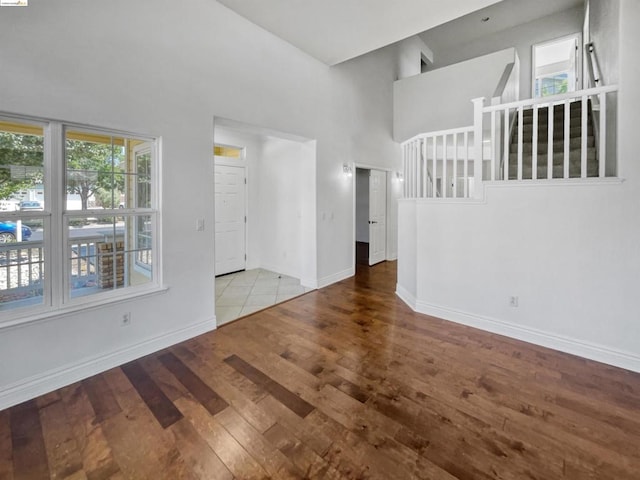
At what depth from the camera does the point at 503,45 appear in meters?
7.62

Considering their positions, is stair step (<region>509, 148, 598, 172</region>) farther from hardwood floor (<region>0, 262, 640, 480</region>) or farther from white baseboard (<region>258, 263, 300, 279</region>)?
white baseboard (<region>258, 263, 300, 279</region>)

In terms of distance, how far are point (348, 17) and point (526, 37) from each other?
653 cm

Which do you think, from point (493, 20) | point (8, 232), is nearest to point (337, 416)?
point (8, 232)

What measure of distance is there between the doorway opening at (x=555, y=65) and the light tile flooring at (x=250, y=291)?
768 cm

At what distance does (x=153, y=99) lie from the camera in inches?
108

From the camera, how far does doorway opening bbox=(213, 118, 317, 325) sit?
15.9 ft

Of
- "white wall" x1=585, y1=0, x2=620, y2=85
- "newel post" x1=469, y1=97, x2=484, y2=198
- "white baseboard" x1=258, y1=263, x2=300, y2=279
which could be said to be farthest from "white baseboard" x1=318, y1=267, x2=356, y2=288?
"white wall" x1=585, y1=0, x2=620, y2=85

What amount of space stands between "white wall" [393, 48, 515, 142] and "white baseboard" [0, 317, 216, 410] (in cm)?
575

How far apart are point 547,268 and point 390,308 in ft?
5.77

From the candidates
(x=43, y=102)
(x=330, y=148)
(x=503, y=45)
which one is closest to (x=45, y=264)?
(x=43, y=102)

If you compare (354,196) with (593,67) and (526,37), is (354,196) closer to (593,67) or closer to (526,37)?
(593,67)

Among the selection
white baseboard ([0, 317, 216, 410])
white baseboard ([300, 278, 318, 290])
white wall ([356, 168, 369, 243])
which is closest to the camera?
white baseboard ([0, 317, 216, 410])

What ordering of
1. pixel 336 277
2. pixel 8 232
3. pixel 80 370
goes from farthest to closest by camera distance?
pixel 336 277 → pixel 80 370 → pixel 8 232

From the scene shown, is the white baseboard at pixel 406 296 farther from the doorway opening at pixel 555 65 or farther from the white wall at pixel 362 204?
the doorway opening at pixel 555 65
